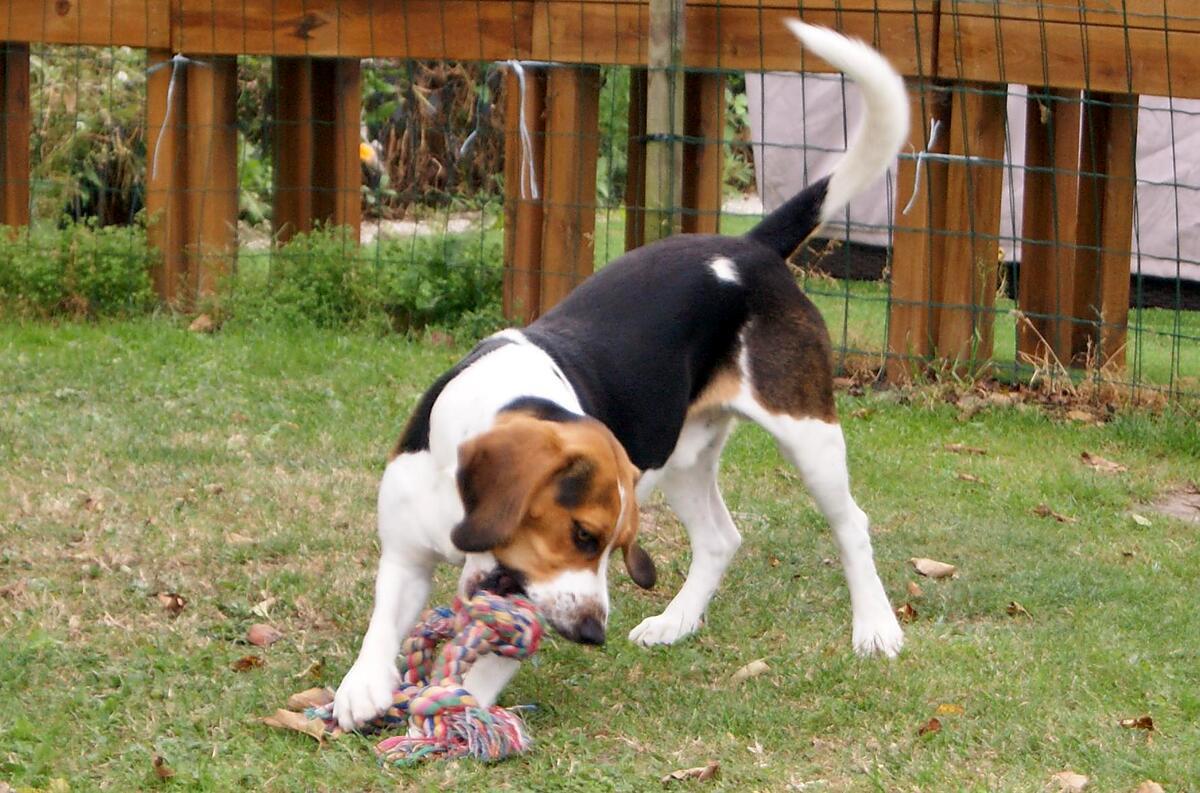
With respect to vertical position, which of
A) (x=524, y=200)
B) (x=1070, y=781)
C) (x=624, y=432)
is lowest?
(x=1070, y=781)

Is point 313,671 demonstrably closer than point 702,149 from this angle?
Yes

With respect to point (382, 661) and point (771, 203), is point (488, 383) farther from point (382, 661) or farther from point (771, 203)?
point (771, 203)

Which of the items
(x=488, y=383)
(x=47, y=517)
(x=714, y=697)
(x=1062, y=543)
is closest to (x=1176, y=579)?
(x=1062, y=543)

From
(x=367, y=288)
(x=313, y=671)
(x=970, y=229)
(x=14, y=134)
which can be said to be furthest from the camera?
(x=14, y=134)

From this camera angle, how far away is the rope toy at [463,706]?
Answer: 340 cm

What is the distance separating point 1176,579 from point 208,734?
3103mm

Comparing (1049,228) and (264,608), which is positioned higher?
(1049,228)

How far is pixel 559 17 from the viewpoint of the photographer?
7969 millimetres

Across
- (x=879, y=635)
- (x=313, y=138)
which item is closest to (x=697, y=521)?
(x=879, y=635)

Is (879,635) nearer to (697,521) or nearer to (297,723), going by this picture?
(697,521)

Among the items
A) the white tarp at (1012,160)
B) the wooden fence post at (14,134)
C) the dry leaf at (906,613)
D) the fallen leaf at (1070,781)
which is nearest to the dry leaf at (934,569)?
the dry leaf at (906,613)

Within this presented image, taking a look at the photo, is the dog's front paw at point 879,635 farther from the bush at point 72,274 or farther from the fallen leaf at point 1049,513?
the bush at point 72,274

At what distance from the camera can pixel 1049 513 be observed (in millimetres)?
5906

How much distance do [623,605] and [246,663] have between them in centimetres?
123
